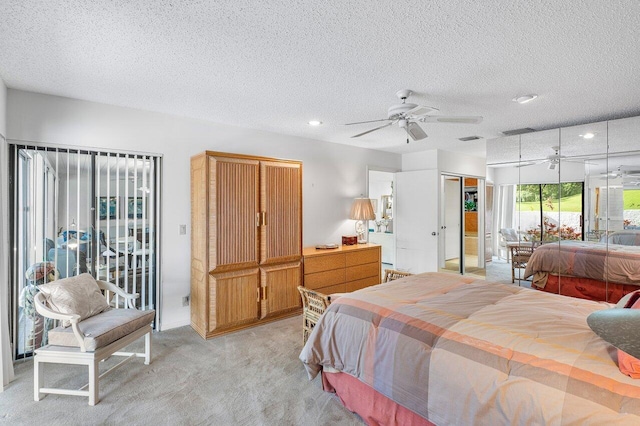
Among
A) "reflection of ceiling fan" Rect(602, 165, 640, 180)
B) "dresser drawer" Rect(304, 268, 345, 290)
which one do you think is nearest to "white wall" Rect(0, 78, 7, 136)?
"dresser drawer" Rect(304, 268, 345, 290)

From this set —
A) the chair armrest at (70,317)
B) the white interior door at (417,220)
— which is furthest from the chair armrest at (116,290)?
the white interior door at (417,220)

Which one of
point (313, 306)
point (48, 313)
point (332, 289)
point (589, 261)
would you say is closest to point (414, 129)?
point (313, 306)

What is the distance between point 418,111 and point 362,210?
102 inches

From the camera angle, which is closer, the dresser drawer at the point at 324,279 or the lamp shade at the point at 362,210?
the dresser drawer at the point at 324,279

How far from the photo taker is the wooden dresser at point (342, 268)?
4184mm

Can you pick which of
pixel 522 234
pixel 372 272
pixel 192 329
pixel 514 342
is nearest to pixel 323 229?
pixel 372 272

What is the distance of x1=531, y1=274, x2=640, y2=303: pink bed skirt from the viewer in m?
3.43

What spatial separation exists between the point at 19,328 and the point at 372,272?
4.12 m

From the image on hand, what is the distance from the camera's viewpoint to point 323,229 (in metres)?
5.01

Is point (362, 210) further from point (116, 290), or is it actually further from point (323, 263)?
point (116, 290)

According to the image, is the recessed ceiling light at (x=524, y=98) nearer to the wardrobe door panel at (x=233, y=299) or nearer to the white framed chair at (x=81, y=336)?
the wardrobe door panel at (x=233, y=299)

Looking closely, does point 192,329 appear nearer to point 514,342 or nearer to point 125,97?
point 125,97

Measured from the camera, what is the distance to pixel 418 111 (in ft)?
8.68

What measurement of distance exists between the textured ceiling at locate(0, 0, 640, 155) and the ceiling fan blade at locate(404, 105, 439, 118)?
23cm
